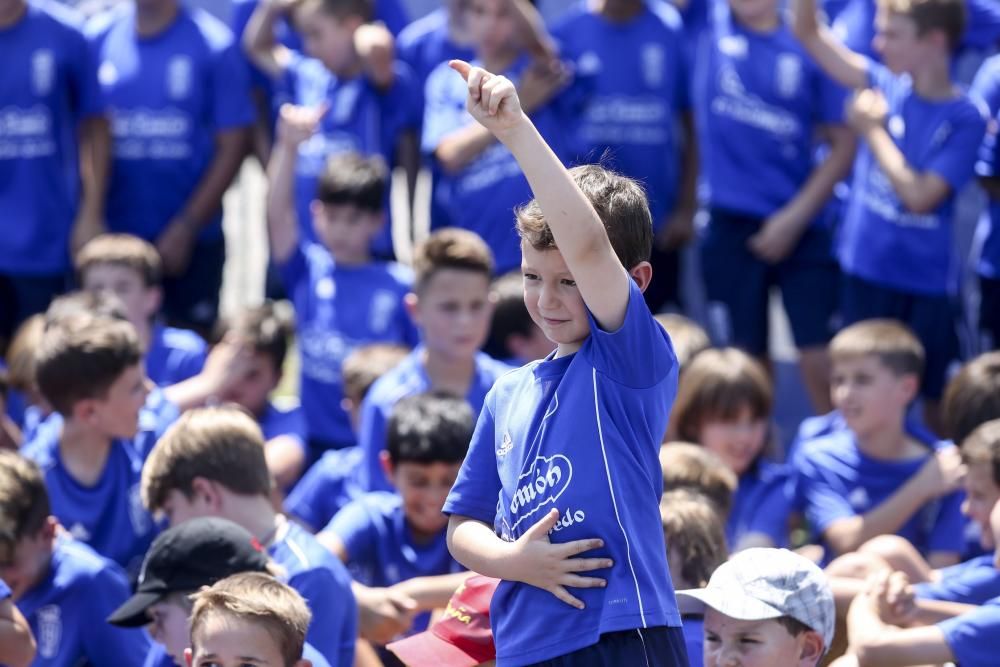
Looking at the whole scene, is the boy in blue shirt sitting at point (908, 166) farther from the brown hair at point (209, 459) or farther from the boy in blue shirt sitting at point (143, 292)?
the brown hair at point (209, 459)

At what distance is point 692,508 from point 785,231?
2.98m

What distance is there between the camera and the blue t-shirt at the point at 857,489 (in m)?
4.93

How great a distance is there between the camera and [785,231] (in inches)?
248

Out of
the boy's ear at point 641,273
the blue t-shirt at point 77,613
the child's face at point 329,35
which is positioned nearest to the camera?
the boy's ear at point 641,273

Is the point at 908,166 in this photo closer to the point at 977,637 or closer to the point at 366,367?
the point at 366,367

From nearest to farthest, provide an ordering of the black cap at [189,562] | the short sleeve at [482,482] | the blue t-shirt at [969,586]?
the short sleeve at [482,482]
the black cap at [189,562]
the blue t-shirt at [969,586]

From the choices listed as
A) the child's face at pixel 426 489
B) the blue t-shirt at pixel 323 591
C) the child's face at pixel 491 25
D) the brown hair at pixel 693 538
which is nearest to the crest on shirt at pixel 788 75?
the child's face at pixel 491 25

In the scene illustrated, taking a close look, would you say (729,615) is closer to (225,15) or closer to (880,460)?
(880,460)

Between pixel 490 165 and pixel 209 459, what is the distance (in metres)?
3.08

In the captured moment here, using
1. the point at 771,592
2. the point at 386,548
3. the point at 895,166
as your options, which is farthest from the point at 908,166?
the point at 771,592

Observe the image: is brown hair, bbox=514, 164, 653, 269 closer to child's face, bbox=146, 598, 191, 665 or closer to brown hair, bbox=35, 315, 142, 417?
child's face, bbox=146, 598, 191, 665

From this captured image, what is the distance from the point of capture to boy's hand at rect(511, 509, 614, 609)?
8.24 ft

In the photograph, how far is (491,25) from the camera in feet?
20.9

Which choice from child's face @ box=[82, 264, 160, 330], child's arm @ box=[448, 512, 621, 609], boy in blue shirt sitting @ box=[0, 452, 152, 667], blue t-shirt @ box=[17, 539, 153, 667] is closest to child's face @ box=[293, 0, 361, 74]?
child's face @ box=[82, 264, 160, 330]
